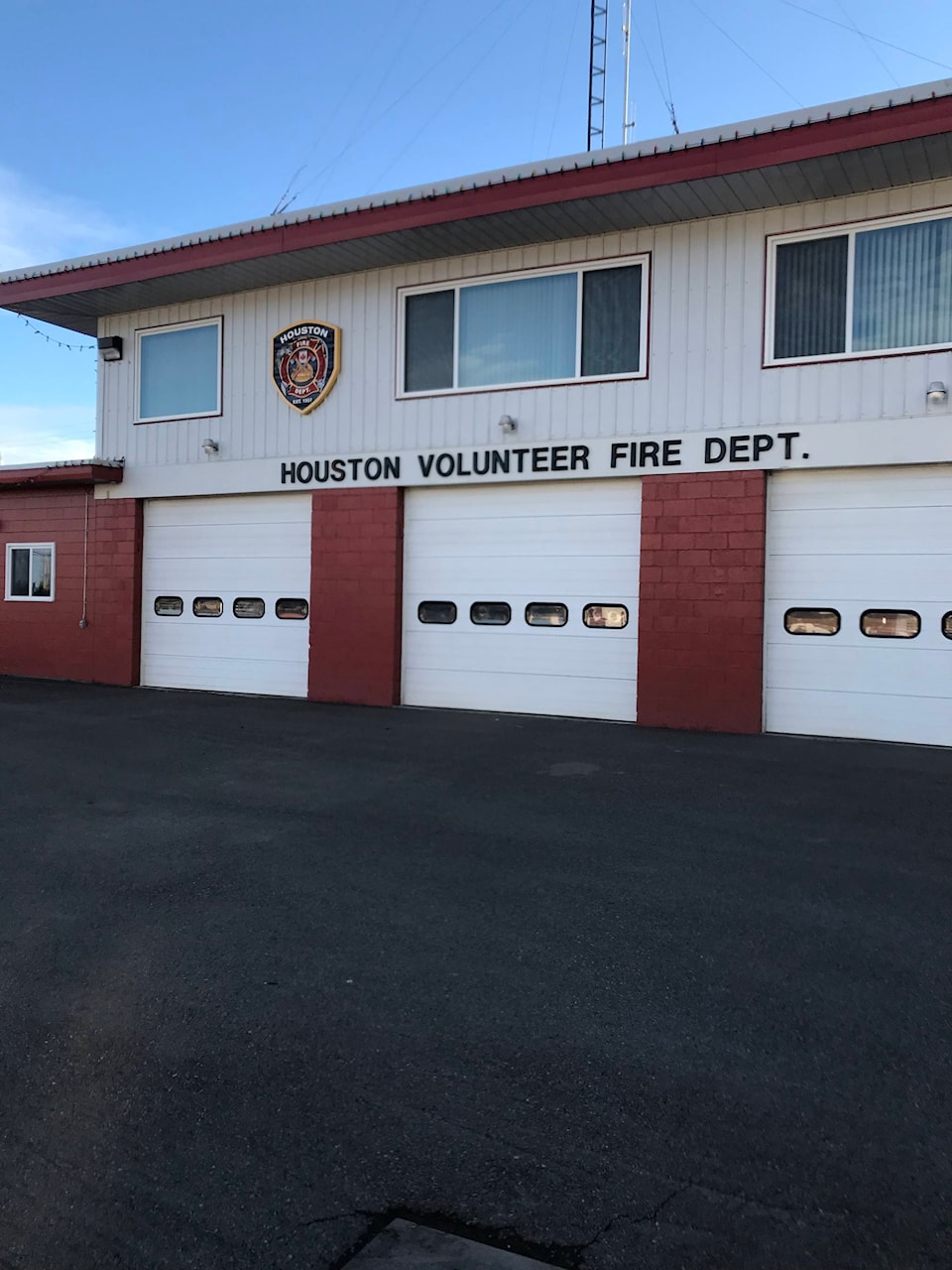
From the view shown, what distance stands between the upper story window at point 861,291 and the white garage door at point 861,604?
50.7 inches

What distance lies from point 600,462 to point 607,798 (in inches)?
192

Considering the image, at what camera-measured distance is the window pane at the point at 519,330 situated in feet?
35.2

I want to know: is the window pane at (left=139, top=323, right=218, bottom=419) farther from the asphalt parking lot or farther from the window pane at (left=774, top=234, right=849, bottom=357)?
the asphalt parking lot

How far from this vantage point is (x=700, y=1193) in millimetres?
2316

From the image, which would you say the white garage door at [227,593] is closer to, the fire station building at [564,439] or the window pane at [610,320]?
the fire station building at [564,439]

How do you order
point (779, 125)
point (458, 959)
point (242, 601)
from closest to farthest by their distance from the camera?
point (458, 959), point (779, 125), point (242, 601)

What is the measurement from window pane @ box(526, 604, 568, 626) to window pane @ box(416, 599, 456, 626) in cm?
103

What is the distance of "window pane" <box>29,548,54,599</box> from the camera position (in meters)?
14.6

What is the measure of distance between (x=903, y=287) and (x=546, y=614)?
495 centimetres

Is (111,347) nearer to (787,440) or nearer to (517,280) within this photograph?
(517,280)

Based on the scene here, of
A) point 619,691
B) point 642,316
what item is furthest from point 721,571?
point 642,316

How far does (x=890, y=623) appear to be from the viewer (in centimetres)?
925

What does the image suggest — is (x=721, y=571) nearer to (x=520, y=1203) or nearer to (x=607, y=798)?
(x=607, y=798)

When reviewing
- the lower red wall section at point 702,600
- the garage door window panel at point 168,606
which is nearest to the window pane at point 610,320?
the lower red wall section at point 702,600
